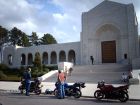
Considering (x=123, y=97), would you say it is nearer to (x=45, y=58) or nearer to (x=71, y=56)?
(x=71, y=56)

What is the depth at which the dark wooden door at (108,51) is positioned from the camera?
124ft

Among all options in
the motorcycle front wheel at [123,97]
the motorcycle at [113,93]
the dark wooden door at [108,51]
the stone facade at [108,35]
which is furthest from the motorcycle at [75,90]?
the dark wooden door at [108,51]

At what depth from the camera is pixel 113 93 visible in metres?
12.4

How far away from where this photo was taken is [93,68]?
31094 mm

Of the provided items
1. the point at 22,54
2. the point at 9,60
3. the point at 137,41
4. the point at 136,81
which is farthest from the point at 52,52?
the point at 136,81

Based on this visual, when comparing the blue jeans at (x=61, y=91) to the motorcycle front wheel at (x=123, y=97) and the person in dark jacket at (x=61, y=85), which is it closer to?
the person in dark jacket at (x=61, y=85)

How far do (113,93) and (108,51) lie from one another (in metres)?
26.5

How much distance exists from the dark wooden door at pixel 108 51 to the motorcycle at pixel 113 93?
82.4ft

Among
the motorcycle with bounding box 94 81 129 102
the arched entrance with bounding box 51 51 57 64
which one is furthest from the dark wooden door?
the motorcycle with bounding box 94 81 129 102

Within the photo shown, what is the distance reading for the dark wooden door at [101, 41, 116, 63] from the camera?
37.9m

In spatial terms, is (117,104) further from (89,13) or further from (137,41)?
(89,13)

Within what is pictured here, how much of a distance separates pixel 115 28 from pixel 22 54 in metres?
21.4

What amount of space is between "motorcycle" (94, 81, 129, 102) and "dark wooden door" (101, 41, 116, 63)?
25112 millimetres

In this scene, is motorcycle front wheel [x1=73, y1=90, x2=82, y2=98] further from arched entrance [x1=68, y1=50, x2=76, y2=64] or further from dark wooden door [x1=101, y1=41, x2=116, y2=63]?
arched entrance [x1=68, y1=50, x2=76, y2=64]
